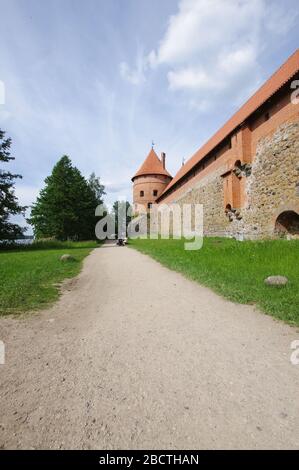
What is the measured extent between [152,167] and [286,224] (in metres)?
39.1

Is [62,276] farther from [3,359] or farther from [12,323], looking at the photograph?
[3,359]

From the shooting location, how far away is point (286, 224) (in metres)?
12.6

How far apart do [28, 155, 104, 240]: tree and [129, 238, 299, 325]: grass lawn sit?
2423 cm

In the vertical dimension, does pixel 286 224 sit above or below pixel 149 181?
below

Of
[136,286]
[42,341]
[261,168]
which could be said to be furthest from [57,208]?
[42,341]

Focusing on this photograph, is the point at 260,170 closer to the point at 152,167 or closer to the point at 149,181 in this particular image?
the point at 149,181

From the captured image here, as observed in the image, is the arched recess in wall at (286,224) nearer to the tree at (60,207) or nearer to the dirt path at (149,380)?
the dirt path at (149,380)

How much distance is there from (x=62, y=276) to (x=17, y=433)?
687cm

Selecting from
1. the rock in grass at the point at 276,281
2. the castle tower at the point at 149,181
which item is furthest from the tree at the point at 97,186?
the rock in grass at the point at 276,281

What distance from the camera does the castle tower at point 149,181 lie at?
1898 inches

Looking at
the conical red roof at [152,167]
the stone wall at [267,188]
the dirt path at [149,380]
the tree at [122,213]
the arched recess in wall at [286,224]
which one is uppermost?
the conical red roof at [152,167]

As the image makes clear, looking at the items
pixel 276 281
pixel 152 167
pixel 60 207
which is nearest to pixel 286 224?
pixel 276 281

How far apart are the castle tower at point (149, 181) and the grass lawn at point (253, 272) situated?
37.6 meters
